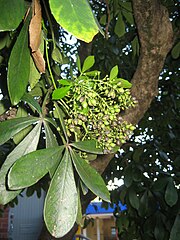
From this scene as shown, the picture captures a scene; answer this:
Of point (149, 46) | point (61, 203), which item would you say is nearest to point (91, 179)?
point (61, 203)

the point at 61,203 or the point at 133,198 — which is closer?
the point at 61,203

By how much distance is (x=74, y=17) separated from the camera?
13.0 inches

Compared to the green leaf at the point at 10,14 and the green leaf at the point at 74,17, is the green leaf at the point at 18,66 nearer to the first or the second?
the green leaf at the point at 10,14

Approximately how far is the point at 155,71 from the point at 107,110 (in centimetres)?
48

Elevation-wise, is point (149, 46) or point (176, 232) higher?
point (149, 46)

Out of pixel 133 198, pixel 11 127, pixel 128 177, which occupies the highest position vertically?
pixel 11 127

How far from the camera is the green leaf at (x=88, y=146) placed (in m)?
0.63

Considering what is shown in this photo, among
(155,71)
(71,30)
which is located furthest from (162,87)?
(71,30)

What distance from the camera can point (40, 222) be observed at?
501 cm

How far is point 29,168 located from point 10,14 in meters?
0.24

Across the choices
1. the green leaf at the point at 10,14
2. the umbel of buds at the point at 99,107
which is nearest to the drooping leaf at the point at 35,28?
the green leaf at the point at 10,14

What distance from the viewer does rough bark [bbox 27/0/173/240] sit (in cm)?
101

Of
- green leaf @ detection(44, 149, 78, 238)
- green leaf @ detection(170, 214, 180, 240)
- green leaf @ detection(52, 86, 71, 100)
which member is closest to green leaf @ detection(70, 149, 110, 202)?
green leaf @ detection(44, 149, 78, 238)

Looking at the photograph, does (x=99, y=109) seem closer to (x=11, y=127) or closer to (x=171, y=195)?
(x=11, y=127)
